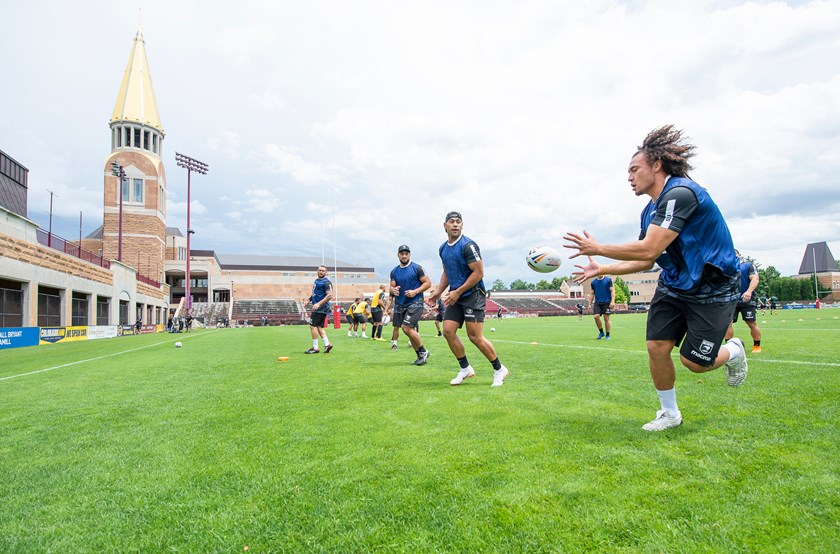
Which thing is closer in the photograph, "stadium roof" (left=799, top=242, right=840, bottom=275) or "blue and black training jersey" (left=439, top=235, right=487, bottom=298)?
"blue and black training jersey" (left=439, top=235, right=487, bottom=298)

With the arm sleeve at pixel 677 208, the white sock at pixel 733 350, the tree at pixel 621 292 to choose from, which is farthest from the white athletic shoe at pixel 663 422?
the tree at pixel 621 292

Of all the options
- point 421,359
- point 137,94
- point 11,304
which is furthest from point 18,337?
point 137,94

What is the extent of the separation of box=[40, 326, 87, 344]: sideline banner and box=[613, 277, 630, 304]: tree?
4258 inches

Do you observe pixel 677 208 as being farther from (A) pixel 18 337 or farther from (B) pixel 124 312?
(B) pixel 124 312

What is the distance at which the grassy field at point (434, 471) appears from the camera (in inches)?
81.0

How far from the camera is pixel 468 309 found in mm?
6227

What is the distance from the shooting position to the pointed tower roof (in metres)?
65.3

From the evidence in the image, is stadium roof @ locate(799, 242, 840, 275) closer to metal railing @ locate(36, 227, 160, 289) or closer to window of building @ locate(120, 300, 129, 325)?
window of building @ locate(120, 300, 129, 325)

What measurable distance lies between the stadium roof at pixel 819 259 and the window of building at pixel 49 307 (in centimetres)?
15274

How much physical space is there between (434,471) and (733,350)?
306 centimetres

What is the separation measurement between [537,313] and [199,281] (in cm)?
6369

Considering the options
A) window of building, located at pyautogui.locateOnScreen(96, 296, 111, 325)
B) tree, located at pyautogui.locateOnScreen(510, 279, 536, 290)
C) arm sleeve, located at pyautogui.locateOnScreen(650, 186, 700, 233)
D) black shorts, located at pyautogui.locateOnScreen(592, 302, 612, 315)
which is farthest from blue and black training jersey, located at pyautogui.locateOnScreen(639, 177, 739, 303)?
tree, located at pyautogui.locateOnScreen(510, 279, 536, 290)

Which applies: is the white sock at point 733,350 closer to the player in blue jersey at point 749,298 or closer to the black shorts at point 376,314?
the player in blue jersey at point 749,298

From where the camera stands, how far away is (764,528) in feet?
6.58
